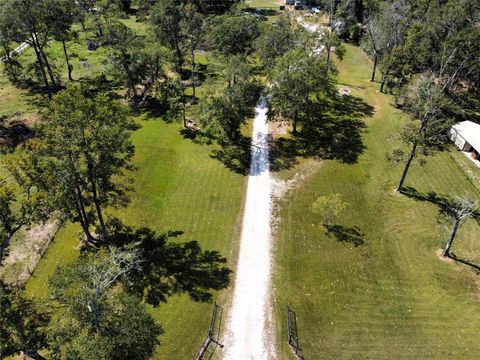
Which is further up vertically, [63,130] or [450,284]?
[63,130]

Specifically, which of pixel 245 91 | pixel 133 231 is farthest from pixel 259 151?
pixel 133 231

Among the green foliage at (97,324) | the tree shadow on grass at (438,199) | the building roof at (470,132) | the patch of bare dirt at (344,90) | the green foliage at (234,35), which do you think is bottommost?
the tree shadow on grass at (438,199)

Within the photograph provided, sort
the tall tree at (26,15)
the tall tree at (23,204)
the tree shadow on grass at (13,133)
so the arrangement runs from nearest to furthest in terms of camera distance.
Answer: the tall tree at (23,204) < the tree shadow on grass at (13,133) < the tall tree at (26,15)

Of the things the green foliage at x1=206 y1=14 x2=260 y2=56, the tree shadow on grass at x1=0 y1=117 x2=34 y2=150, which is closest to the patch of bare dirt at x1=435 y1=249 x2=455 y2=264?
the green foliage at x1=206 y1=14 x2=260 y2=56

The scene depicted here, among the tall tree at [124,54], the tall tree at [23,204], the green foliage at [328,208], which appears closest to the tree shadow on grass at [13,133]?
the tall tree at [124,54]

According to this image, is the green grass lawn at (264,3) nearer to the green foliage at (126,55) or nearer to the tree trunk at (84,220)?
the green foliage at (126,55)

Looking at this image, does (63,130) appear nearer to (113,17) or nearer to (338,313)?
(338,313)

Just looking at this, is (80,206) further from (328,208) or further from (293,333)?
(328,208)
